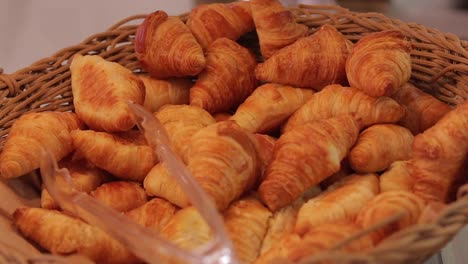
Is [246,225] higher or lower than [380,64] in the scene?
lower

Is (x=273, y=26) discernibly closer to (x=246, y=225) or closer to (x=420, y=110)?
(x=420, y=110)

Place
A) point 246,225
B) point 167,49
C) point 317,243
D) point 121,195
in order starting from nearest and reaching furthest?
1. point 317,243
2. point 246,225
3. point 121,195
4. point 167,49

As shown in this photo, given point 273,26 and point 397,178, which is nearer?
point 397,178

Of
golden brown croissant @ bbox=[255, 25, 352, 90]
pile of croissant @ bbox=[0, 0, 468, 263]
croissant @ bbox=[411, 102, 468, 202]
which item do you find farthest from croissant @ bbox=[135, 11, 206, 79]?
croissant @ bbox=[411, 102, 468, 202]

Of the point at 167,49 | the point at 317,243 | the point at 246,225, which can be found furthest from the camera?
the point at 167,49

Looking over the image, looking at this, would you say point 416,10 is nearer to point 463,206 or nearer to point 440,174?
point 440,174

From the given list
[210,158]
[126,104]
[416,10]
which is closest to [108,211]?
[210,158]

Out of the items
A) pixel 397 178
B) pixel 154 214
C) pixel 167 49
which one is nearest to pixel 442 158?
pixel 397 178

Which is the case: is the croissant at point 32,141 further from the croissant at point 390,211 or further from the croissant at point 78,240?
the croissant at point 390,211
